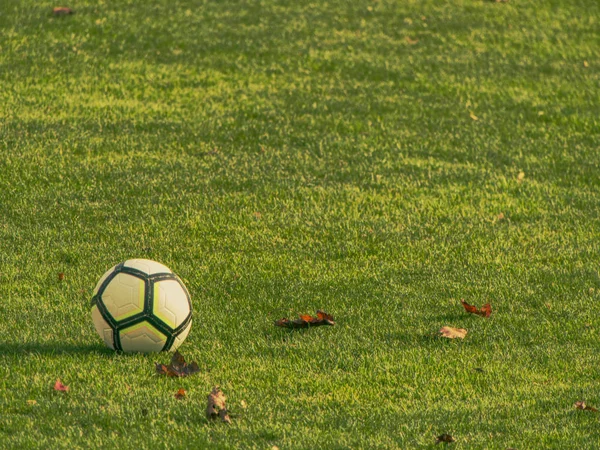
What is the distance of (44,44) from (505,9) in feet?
27.6

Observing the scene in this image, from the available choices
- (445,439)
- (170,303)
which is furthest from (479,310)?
(170,303)

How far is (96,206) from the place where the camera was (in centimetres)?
938

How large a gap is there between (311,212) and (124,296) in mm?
3803

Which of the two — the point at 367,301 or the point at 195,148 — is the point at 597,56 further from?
the point at 367,301

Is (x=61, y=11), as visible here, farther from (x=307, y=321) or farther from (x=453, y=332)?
(x=453, y=332)

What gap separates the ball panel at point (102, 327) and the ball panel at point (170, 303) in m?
0.36

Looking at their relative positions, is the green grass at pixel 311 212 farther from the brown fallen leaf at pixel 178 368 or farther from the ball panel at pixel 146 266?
the ball panel at pixel 146 266

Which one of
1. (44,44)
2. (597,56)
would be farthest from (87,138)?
(597,56)

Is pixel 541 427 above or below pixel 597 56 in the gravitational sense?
below

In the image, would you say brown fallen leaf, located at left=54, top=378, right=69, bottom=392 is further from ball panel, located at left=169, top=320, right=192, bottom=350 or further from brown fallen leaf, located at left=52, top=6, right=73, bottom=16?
brown fallen leaf, located at left=52, top=6, right=73, bottom=16

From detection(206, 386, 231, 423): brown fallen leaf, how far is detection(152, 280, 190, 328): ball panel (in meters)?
0.70

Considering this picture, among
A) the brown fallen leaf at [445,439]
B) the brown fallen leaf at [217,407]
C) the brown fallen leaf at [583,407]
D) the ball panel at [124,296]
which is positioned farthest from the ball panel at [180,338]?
the brown fallen leaf at [583,407]

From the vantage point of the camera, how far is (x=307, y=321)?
6.95 meters

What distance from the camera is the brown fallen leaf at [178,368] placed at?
5.88 meters
